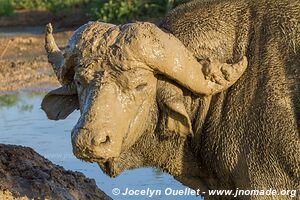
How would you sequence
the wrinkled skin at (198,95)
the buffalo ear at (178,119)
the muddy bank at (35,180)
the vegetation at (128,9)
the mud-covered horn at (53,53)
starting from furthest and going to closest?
1. the vegetation at (128,9)
2. the muddy bank at (35,180)
3. the mud-covered horn at (53,53)
4. the buffalo ear at (178,119)
5. the wrinkled skin at (198,95)

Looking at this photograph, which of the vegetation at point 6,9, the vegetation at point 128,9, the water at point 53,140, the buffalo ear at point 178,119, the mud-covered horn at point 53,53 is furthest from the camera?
the vegetation at point 6,9

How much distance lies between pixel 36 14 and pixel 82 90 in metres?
27.7

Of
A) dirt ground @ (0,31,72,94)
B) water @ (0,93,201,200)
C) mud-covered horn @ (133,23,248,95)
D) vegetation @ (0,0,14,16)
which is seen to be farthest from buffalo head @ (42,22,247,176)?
vegetation @ (0,0,14,16)

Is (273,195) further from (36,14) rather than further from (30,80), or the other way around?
(36,14)

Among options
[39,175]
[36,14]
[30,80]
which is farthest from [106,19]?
[39,175]

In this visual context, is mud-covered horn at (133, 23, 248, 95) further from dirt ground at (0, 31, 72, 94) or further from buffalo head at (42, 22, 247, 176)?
dirt ground at (0, 31, 72, 94)

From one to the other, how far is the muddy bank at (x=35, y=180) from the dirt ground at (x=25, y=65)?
8887mm

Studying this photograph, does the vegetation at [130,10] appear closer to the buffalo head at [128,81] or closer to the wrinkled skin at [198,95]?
the wrinkled skin at [198,95]

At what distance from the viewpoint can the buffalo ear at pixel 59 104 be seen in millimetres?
4711

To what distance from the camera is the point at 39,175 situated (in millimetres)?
7594

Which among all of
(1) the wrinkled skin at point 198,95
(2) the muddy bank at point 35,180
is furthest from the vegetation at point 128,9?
(1) the wrinkled skin at point 198,95

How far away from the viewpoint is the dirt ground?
1767 centimetres

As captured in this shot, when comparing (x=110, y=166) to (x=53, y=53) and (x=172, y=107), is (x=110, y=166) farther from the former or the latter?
(x=53, y=53)

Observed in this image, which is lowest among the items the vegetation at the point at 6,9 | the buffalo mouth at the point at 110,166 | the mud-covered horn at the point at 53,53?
the vegetation at the point at 6,9
